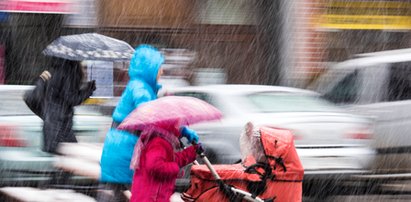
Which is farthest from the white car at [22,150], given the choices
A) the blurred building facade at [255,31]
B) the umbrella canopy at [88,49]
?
the blurred building facade at [255,31]

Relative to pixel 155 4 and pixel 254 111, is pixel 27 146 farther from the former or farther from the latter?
pixel 155 4

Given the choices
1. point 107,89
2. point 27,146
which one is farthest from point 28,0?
point 27,146

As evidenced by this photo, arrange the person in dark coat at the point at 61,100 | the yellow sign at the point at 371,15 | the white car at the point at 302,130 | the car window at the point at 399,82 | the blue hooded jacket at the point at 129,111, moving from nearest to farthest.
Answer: the blue hooded jacket at the point at 129,111, the person in dark coat at the point at 61,100, the white car at the point at 302,130, the car window at the point at 399,82, the yellow sign at the point at 371,15

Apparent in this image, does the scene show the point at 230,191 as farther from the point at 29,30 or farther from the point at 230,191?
the point at 29,30

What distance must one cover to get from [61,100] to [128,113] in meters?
2.02

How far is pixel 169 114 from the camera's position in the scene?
560 centimetres

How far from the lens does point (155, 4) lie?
17.0 meters

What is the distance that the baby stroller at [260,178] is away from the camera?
18.6ft

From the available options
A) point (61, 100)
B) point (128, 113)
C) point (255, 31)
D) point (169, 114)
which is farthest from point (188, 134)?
point (255, 31)

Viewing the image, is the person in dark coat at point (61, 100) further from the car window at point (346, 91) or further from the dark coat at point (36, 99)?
the car window at point (346, 91)

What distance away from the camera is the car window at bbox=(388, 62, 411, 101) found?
11.2 meters

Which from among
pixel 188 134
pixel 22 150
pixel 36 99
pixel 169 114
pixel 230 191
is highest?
pixel 169 114

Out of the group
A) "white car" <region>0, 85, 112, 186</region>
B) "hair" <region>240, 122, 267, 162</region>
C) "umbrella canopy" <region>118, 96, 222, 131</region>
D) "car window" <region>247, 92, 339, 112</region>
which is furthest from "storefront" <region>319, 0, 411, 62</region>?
"umbrella canopy" <region>118, 96, 222, 131</region>

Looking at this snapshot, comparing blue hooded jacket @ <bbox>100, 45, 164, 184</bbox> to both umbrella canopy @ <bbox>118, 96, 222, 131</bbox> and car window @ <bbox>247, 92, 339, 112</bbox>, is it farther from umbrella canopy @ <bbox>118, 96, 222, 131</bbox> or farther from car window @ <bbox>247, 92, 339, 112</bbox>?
car window @ <bbox>247, 92, 339, 112</bbox>
